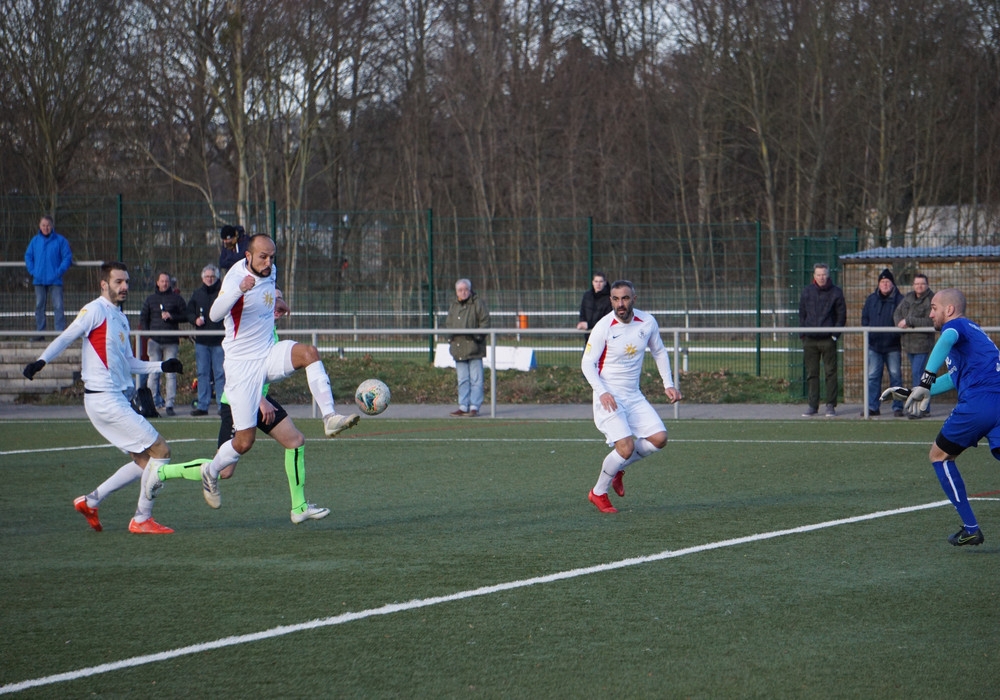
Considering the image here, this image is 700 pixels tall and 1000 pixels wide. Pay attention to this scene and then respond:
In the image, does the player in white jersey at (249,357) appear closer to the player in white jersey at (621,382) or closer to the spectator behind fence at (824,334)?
the player in white jersey at (621,382)

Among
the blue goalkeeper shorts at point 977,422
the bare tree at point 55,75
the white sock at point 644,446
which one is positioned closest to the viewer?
the blue goalkeeper shorts at point 977,422

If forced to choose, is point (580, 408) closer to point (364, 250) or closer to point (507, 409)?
point (507, 409)

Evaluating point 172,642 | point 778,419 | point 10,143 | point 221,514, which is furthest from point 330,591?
point 10,143

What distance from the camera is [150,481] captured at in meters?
8.28

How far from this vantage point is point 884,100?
2925 centimetres

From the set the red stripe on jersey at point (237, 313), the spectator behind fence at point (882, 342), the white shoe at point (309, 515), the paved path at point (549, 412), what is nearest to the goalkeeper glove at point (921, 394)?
the white shoe at point (309, 515)

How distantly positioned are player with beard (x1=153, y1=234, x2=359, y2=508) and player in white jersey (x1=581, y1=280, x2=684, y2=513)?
7.20 feet

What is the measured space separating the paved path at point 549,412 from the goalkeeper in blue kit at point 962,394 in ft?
28.1

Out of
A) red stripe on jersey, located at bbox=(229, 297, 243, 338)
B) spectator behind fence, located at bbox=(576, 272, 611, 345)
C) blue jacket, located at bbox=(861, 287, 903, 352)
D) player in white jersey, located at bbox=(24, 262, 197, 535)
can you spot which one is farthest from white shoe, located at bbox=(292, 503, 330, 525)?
blue jacket, located at bbox=(861, 287, 903, 352)

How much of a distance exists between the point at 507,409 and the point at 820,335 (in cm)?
480

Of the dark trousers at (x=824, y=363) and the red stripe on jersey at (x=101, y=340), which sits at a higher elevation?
the red stripe on jersey at (x=101, y=340)

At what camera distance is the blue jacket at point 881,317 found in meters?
16.2

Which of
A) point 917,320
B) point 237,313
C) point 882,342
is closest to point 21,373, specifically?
point 237,313

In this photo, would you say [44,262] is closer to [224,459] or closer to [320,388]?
[224,459]
